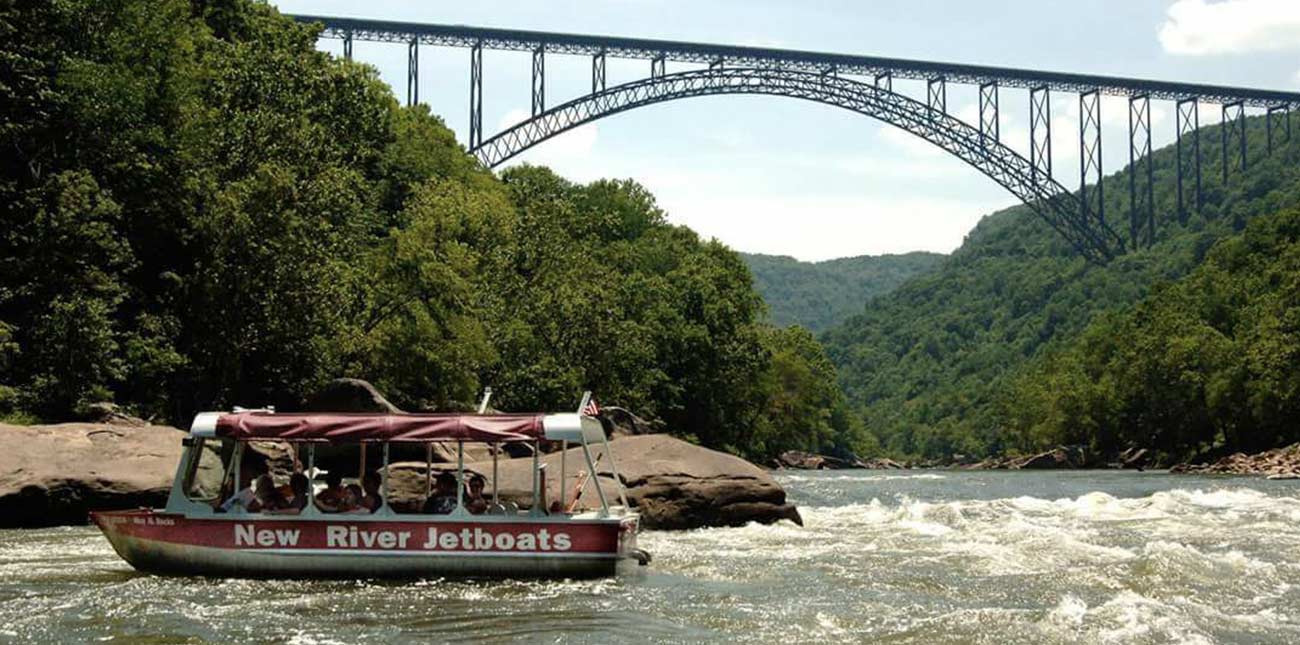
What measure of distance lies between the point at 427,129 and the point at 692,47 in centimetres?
1872

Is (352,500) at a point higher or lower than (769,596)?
higher

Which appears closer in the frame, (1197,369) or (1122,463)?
(1197,369)

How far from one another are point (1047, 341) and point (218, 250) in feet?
416

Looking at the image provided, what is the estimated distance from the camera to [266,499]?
19594 mm

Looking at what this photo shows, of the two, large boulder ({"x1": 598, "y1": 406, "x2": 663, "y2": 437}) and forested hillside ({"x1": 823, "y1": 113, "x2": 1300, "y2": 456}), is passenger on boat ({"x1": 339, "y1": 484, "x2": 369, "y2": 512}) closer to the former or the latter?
large boulder ({"x1": 598, "y1": 406, "x2": 663, "y2": 437})

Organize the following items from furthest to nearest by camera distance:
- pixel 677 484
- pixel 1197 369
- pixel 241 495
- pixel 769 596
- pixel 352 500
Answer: pixel 1197 369 → pixel 677 484 → pixel 352 500 → pixel 241 495 → pixel 769 596

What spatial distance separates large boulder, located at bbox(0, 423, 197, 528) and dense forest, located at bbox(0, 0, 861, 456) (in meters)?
6.34

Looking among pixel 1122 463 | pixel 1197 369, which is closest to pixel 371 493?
pixel 1122 463

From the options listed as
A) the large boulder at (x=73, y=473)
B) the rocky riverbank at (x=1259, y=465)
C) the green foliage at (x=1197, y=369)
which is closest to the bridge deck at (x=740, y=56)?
the green foliage at (x=1197, y=369)

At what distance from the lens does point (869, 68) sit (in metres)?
95.3

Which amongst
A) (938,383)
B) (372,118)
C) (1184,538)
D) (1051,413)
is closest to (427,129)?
(372,118)

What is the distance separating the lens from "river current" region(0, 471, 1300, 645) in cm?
1497

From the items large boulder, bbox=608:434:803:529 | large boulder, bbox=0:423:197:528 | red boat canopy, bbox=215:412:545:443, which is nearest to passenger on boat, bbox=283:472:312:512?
red boat canopy, bbox=215:412:545:443

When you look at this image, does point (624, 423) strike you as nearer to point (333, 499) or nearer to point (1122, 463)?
point (333, 499)
